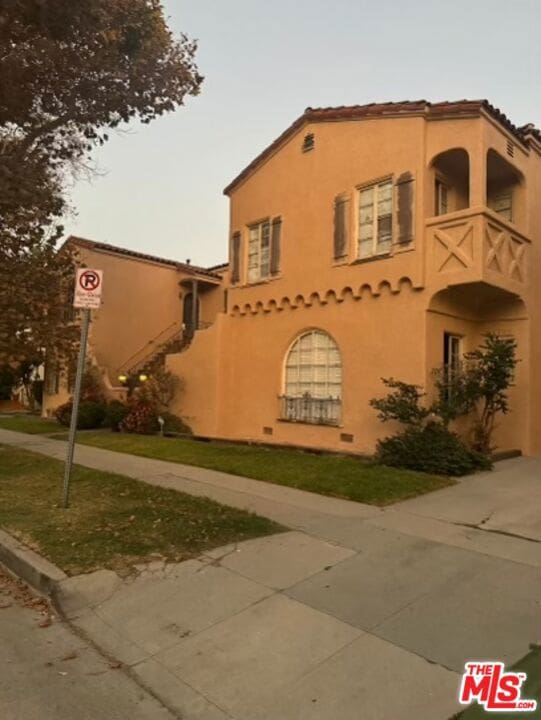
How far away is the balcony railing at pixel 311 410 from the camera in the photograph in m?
12.9

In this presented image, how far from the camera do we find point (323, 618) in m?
4.25

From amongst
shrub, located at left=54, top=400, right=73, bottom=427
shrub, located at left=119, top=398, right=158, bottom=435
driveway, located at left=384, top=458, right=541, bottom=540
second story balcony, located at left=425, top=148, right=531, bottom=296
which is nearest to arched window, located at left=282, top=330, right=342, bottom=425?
second story balcony, located at left=425, top=148, right=531, bottom=296

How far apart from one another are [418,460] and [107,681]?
24.3ft

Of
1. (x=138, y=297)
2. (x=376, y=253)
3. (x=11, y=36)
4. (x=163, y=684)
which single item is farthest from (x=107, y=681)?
(x=138, y=297)

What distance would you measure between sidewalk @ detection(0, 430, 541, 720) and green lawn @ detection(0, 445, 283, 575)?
317mm

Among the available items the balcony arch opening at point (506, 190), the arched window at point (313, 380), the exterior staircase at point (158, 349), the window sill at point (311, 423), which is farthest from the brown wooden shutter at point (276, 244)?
the exterior staircase at point (158, 349)

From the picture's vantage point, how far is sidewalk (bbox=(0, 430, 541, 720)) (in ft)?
11.1

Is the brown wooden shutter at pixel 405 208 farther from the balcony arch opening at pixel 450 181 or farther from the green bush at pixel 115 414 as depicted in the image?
the green bush at pixel 115 414

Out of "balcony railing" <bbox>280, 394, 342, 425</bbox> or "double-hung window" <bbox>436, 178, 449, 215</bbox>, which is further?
"balcony railing" <bbox>280, 394, 342, 425</bbox>

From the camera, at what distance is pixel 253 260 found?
15383mm

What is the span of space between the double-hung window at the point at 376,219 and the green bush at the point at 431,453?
13.3ft

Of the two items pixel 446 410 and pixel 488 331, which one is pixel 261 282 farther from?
pixel 446 410

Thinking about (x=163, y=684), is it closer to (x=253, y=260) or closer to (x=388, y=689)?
(x=388, y=689)

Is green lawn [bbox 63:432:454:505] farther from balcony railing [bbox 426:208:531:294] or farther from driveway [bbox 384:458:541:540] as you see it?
balcony railing [bbox 426:208:531:294]
